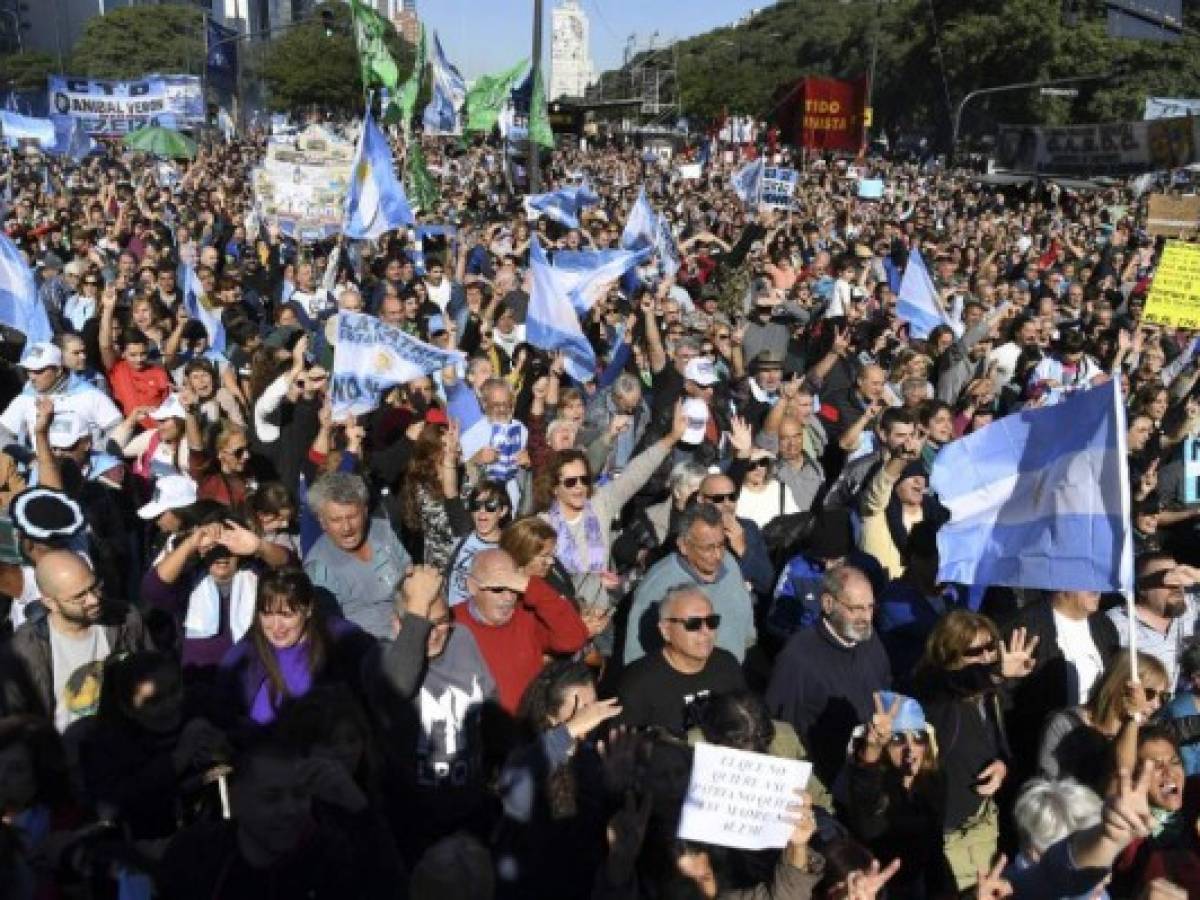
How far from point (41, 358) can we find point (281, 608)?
3072 millimetres

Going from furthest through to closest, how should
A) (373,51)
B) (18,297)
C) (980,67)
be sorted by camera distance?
1. (980,67)
2. (373,51)
3. (18,297)

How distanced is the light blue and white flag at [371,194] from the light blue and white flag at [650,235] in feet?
7.08

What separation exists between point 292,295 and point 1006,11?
1974 inches

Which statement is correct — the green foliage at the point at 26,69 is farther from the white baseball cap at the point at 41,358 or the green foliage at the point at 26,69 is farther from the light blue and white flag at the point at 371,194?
the white baseball cap at the point at 41,358

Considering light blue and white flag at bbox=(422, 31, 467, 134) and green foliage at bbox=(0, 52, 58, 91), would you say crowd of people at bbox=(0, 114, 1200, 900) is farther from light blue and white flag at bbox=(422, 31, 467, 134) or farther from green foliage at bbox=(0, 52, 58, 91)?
green foliage at bbox=(0, 52, 58, 91)

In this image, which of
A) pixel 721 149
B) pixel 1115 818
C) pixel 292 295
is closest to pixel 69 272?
pixel 292 295

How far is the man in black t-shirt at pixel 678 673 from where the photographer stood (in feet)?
13.4

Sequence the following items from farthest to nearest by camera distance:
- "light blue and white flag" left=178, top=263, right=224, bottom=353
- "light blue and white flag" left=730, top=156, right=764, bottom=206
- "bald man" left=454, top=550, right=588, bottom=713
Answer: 1. "light blue and white flag" left=730, top=156, right=764, bottom=206
2. "light blue and white flag" left=178, top=263, right=224, bottom=353
3. "bald man" left=454, top=550, right=588, bottom=713

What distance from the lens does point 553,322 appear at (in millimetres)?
8086

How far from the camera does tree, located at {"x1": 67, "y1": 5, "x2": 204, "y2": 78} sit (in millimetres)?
88375

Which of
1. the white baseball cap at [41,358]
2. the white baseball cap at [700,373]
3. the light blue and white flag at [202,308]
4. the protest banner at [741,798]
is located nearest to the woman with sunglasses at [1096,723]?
the protest banner at [741,798]

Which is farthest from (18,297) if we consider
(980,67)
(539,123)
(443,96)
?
(980,67)

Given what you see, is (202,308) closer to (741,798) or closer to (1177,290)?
(1177,290)

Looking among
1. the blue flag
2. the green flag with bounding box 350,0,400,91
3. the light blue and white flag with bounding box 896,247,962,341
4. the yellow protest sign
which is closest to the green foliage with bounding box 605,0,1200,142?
the blue flag
